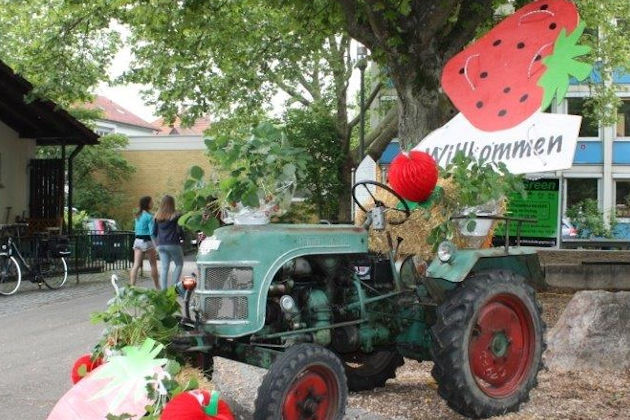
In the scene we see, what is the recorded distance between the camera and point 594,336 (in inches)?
262

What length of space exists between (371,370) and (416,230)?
1.19m

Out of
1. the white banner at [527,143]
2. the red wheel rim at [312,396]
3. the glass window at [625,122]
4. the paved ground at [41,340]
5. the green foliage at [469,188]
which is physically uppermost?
the glass window at [625,122]

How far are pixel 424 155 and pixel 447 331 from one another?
4.21 feet

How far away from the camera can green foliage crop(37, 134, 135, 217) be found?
33594 mm

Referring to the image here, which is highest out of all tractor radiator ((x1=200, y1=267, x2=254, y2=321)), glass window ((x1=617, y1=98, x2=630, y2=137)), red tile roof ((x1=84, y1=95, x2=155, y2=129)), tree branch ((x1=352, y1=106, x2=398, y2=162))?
red tile roof ((x1=84, y1=95, x2=155, y2=129))

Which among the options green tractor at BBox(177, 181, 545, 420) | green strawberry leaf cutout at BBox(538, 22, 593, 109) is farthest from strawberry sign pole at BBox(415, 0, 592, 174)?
green tractor at BBox(177, 181, 545, 420)

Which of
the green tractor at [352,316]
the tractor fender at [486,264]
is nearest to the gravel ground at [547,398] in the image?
the green tractor at [352,316]

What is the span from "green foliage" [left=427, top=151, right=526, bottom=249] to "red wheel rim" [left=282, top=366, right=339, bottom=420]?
1547mm

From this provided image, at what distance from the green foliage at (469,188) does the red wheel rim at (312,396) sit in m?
1.55

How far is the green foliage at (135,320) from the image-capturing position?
4.34 metres

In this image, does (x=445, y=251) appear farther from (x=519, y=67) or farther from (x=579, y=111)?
(x=579, y=111)

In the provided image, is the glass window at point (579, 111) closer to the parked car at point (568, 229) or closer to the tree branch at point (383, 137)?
the parked car at point (568, 229)

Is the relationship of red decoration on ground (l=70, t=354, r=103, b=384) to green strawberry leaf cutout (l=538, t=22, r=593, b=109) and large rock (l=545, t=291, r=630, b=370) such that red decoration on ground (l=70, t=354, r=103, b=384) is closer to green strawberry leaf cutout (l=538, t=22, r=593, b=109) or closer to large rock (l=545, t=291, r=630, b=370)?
green strawberry leaf cutout (l=538, t=22, r=593, b=109)

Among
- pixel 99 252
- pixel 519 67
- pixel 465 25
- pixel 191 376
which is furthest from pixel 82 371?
pixel 99 252
